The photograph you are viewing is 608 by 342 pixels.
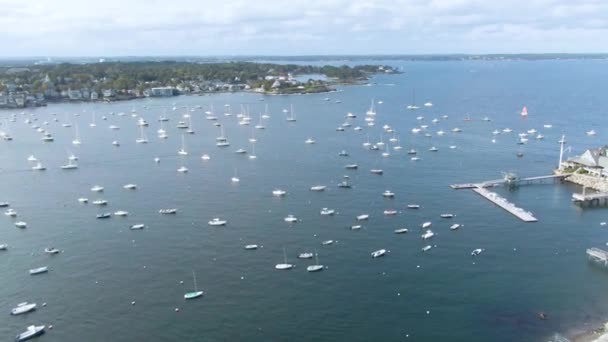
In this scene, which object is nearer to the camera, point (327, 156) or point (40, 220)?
point (40, 220)

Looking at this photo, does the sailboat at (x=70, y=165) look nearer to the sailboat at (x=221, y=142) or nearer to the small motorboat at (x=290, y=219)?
the sailboat at (x=221, y=142)

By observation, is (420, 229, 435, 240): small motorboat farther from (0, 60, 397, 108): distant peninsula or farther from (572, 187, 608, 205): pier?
(0, 60, 397, 108): distant peninsula

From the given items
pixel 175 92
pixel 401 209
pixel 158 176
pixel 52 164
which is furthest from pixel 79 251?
pixel 175 92

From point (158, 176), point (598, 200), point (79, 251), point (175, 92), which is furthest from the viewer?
point (175, 92)

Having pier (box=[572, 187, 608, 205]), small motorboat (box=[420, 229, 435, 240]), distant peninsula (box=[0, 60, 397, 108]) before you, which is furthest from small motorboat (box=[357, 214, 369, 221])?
distant peninsula (box=[0, 60, 397, 108])

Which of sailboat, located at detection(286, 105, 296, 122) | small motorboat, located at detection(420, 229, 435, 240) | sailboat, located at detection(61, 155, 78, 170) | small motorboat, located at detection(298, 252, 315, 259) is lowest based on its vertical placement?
small motorboat, located at detection(298, 252, 315, 259)

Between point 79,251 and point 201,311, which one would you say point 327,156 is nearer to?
point 79,251
